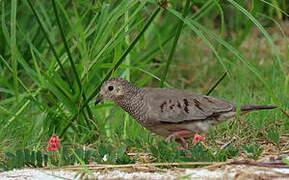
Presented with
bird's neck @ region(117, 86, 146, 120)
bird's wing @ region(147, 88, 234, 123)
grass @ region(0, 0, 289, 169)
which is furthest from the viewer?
bird's neck @ region(117, 86, 146, 120)

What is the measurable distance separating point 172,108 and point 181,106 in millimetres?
70

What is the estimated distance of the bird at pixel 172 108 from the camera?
313cm

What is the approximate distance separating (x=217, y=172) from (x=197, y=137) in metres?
0.52

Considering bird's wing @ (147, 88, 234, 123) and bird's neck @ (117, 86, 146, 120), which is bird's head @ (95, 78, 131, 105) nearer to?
bird's neck @ (117, 86, 146, 120)

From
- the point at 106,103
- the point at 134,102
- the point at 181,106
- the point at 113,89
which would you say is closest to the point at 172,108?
the point at 181,106

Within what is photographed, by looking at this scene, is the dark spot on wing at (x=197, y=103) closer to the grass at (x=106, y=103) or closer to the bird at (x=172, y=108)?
the bird at (x=172, y=108)

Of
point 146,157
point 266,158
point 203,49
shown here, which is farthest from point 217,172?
point 203,49

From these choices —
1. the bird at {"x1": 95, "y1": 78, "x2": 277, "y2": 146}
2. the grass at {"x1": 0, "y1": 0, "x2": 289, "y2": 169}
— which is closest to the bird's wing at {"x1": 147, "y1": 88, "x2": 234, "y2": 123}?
the bird at {"x1": 95, "y1": 78, "x2": 277, "y2": 146}

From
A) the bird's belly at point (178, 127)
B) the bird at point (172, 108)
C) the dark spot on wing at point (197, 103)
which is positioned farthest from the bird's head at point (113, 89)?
the dark spot on wing at point (197, 103)

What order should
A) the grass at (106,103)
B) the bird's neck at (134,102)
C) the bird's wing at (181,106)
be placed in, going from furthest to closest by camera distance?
the bird's neck at (134,102) → the bird's wing at (181,106) → the grass at (106,103)

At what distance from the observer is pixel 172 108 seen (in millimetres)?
3150

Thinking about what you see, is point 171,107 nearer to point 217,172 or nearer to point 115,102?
point 115,102

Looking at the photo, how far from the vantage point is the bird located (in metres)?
3.13

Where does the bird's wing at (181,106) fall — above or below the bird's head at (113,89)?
below
